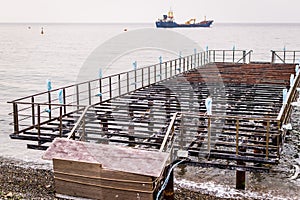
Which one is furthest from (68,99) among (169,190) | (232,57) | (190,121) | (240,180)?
(232,57)

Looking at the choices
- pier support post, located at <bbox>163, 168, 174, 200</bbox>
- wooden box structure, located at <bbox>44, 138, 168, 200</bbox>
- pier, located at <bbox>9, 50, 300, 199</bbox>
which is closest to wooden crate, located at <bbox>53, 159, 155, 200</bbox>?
wooden box structure, located at <bbox>44, 138, 168, 200</bbox>

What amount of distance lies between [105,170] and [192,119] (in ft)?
19.4

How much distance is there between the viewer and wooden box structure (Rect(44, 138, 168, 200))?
7.49m

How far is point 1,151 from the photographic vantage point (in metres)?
15.3

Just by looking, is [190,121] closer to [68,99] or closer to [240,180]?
[240,180]

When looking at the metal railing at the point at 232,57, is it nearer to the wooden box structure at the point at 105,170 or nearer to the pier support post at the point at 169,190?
the pier support post at the point at 169,190

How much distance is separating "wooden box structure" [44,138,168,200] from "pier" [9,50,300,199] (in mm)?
186

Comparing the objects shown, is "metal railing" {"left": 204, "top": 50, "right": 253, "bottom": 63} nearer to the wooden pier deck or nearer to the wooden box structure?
the wooden pier deck

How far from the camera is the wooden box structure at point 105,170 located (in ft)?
24.6

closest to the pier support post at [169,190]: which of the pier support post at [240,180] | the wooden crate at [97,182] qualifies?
the wooden crate at [97,182]

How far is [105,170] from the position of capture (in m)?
7.66

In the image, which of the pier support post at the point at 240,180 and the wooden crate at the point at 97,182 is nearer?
the wooden crate at the point at 97,182

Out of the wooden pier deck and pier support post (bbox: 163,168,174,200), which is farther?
pier support post (bbox: 163,168,174,200)

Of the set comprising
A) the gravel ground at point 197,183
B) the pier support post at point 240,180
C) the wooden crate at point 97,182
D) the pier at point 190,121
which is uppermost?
the pier at point 190,121
